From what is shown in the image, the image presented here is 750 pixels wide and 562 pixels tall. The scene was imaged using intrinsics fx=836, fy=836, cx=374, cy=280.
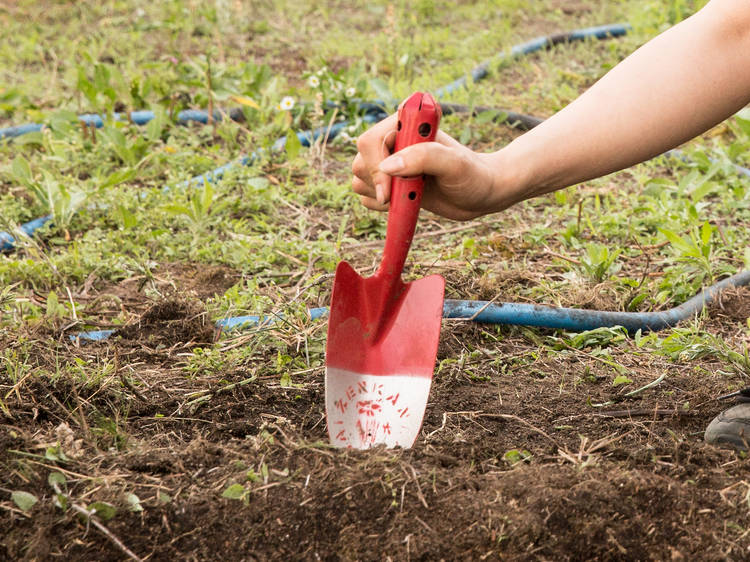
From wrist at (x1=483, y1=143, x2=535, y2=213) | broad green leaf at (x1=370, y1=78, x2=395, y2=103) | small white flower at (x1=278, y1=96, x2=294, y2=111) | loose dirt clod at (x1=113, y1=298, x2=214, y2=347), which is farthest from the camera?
broad green leaf at (x1=370, y1=78, x2=395, y2=103)

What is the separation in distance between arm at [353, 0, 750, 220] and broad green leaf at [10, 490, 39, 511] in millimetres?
877

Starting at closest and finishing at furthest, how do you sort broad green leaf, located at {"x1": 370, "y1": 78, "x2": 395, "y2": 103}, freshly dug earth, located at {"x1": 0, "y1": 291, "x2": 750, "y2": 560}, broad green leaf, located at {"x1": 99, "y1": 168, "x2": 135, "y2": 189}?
freshly dug earth, located at {"x1": 0, "y1": 291, "x2": 750, "y2": 560} → broad green leaf, located at {"x1": 99, "y1": 168, "x2": 135, "y2": 189} → broad green leaf, located at {"x1": 370, "y1": 78, "x2": 395, "y2": 103}

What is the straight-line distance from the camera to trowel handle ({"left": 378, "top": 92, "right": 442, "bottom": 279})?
1622 mm

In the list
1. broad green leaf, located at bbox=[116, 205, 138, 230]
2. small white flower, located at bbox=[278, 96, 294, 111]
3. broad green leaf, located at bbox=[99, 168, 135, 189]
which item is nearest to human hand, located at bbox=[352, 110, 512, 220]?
broad green leaf, located at bbox=[116, 205, 138, 230]

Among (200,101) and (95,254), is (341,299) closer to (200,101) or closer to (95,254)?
(95,254)

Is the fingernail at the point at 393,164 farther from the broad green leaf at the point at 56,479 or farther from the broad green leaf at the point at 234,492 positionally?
the broad green leaf at the point at 56,479

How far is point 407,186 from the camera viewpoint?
1687 millimetres

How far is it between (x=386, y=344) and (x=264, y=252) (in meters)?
1.10

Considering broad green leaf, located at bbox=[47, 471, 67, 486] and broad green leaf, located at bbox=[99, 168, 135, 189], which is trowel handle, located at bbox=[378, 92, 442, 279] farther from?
broad green leaf, located at bbox=[99, 168, 135, 189]

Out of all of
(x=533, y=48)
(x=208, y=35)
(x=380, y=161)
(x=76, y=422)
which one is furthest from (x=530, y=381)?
(x=208, y=35)

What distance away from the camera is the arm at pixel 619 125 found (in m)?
1.62

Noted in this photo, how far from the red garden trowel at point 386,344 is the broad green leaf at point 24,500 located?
1.94ft

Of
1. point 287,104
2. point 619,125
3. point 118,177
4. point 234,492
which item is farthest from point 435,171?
point 287,104

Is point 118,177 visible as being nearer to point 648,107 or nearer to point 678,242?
point 678,242
